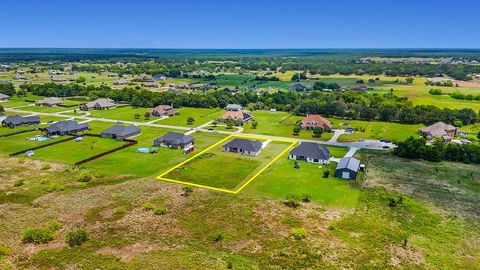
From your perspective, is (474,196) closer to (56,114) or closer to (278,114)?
(278,114)

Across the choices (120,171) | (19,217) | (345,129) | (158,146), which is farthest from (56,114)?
(345,129)

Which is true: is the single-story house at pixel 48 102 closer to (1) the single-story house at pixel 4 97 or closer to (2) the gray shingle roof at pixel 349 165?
(1) the single-story house at pixel 4 97

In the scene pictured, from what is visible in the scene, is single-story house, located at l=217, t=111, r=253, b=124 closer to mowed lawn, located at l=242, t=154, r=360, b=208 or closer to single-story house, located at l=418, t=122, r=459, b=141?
mowed lawn, located at l=242, t=154, r=360, b=208

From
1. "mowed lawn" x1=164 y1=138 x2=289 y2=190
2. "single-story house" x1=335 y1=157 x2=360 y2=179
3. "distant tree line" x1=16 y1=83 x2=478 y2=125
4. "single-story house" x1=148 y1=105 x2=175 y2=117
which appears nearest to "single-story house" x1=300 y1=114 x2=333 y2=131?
"distant tree line" x1=16 y1=83 x2=478 y2=125

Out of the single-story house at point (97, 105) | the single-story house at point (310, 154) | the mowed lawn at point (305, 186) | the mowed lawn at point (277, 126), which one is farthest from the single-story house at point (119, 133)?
the single-story house at point (97, 105)

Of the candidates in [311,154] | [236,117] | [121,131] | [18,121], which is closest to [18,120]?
[18,121]

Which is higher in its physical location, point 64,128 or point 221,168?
point 64,128

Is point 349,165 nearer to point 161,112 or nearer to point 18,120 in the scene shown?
point 161,112
